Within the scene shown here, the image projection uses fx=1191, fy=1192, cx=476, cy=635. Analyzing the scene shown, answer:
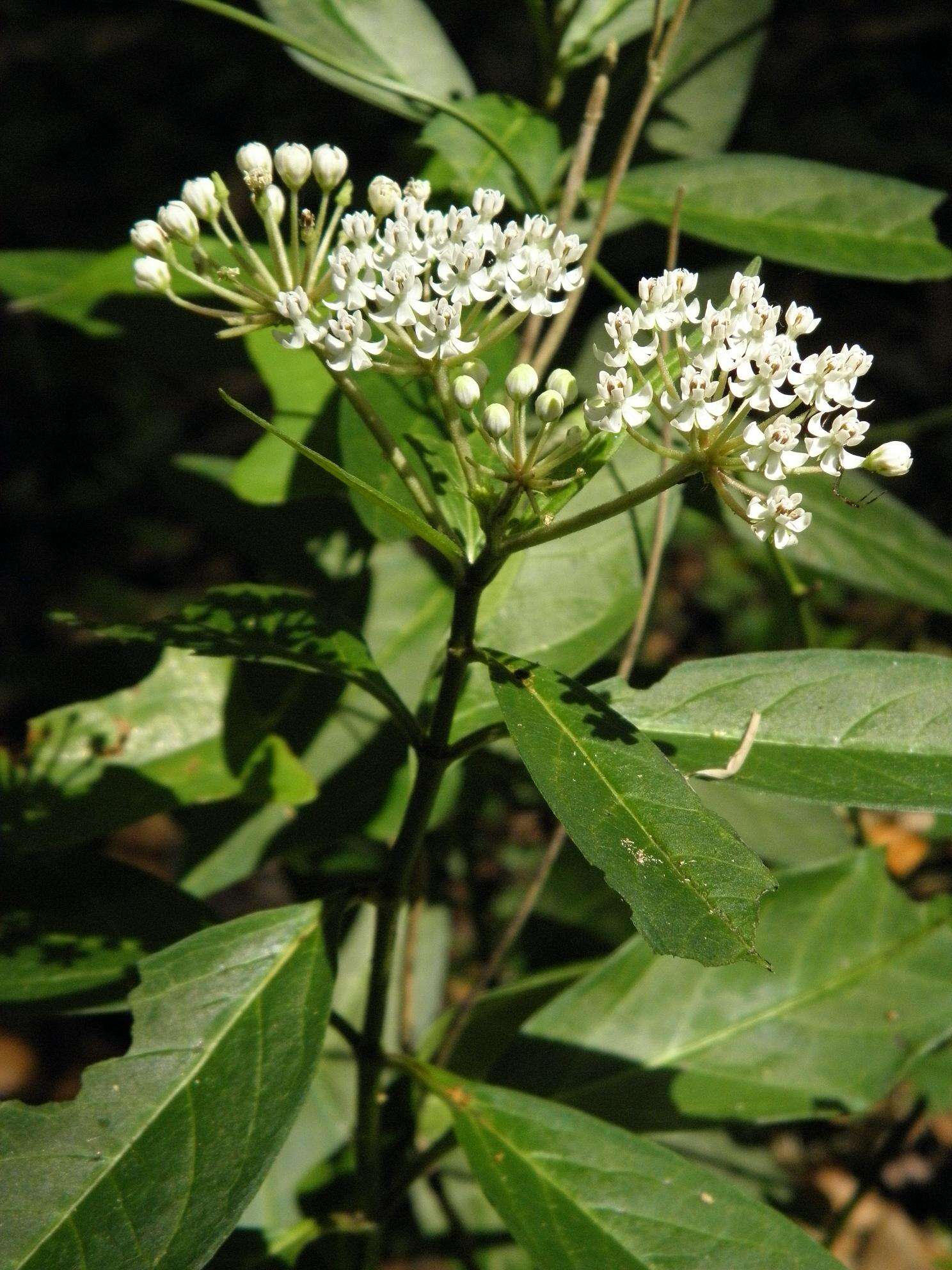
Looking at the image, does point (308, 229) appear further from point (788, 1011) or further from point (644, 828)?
point (788, 1011)

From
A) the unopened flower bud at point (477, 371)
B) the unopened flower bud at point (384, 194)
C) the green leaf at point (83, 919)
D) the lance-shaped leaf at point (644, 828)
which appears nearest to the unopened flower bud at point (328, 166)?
the unopened flower bud at point (384, 194)

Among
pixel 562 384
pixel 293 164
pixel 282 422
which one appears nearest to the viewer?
pixel 562 384

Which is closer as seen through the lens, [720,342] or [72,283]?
[720,342]

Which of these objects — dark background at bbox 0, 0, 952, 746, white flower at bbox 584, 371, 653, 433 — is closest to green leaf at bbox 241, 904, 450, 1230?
white flower at bbox 584, 371, 653, 433

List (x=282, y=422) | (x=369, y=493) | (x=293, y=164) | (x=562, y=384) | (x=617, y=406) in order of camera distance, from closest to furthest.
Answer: (x=369, y=493), (x=617, y=406), (x=562, y=384), (x=293, y=164), (x=282, y=422)

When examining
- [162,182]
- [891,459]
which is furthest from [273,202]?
[162,182]

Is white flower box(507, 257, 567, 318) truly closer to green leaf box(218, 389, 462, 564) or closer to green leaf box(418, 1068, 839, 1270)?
green leaf box(218, 389, 462, 564)

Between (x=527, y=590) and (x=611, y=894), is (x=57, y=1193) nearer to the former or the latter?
(x=527, y=590)

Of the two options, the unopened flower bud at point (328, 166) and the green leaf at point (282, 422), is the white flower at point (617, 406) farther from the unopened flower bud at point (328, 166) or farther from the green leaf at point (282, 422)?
the green leaf at point (282, 422)
